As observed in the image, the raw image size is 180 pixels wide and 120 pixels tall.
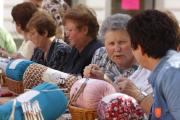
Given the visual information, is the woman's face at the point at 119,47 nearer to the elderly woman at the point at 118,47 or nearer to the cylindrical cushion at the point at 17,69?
the elderly woman at the point at 118,47

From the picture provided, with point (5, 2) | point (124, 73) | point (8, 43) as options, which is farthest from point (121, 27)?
point (5, 2)

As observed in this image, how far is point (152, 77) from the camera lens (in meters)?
1.64

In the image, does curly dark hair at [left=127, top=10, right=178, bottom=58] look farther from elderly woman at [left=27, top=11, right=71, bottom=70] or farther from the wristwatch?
elderly woman at [left=27, top=11, right=71, bottom=70]

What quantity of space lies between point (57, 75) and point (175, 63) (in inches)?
28.9

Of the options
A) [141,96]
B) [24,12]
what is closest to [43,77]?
[141,96]

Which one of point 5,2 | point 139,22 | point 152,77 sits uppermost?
point 139,22

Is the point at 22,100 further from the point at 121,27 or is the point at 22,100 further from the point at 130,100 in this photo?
the point at 121,27

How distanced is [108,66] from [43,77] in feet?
1.08

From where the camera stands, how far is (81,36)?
8.62 feet

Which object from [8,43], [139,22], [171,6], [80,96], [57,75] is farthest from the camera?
[171,6]

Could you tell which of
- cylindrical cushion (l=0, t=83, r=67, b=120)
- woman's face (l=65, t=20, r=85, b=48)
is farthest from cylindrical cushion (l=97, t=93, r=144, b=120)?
woman's face (l=65, t=20, r=85, b=48)

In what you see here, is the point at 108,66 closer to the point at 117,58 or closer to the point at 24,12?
the point at 117,58

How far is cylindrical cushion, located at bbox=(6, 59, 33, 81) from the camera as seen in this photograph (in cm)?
246

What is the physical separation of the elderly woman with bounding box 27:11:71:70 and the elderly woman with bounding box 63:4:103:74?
0.38ft
